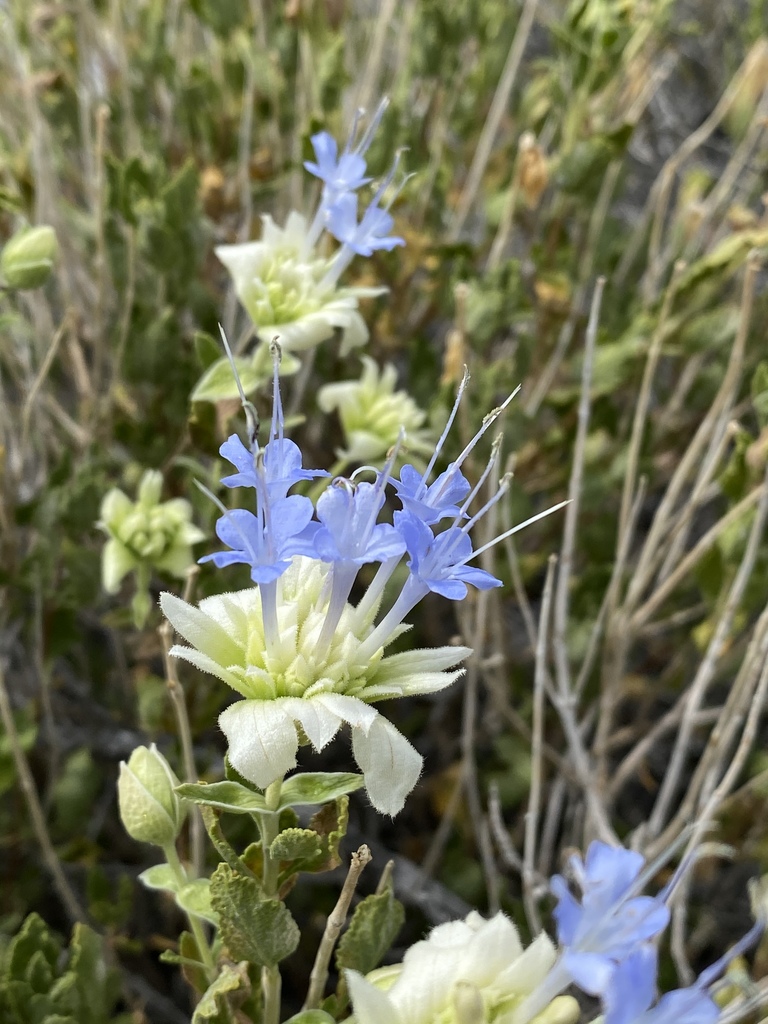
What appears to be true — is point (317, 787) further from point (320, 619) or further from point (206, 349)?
point (206, 349)

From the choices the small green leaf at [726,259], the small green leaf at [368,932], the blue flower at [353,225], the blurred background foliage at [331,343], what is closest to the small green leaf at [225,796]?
the small green leaf at [368,932]

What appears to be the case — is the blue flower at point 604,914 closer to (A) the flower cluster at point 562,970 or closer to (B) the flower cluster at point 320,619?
(A) the flower cluster at point 562,970

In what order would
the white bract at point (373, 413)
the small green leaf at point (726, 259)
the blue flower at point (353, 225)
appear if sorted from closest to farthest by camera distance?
the blue flower at point (353, 225) < the white bract at point (373, 413) < the small green leaf at point (726, 259)

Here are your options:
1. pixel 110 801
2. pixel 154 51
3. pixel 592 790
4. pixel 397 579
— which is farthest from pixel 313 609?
pixel 154 51

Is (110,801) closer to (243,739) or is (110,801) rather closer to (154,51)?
(243,739)

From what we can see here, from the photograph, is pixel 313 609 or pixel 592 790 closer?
pixel 313 609

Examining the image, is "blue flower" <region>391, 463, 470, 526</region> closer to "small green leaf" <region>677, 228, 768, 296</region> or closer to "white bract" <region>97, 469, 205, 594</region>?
"white bract" <region>97, 469, 205, 594</region>

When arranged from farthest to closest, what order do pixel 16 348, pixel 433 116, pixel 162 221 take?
pixel 433 116, pixel 16 348, pixel 162 221

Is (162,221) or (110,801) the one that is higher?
(162,221)
